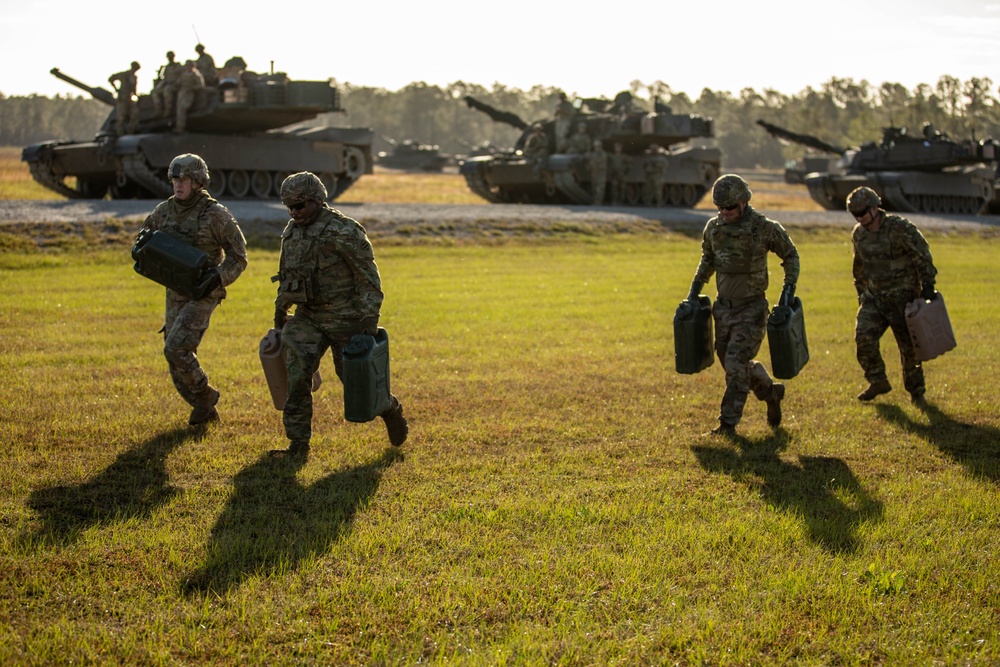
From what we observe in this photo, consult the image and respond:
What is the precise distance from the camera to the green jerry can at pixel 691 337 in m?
9.09

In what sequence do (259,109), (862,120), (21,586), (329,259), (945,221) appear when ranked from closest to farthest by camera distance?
(21,586) → (329,259) → (259,109) → (945,221) → (862,120)

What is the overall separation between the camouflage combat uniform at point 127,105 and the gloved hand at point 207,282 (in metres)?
24.0

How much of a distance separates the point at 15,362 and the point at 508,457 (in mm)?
5576

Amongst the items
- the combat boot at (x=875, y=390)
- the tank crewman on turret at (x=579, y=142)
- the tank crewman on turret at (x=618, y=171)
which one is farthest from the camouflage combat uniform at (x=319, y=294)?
the tank crewman on turret at (x=618, y=171)

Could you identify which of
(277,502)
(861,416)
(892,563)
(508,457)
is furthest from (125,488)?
(861,416)

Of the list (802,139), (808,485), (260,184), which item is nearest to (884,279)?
(808,485)

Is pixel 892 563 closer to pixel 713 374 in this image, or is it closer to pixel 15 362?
pixel 713 374

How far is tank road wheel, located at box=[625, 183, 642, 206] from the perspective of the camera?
39.7 meters

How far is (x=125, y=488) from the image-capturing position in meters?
7.12

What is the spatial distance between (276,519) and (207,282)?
238 cm

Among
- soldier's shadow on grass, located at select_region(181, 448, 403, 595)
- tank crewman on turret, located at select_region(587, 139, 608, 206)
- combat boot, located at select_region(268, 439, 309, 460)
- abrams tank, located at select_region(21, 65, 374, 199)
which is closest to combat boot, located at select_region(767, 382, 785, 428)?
soldier's shadow on grass, located at select_region(181, 448, 403, 595)

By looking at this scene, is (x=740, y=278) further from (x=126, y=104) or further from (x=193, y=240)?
(x=126, y=104)

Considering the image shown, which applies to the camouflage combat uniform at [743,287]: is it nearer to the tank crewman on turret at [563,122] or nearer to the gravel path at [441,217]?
the gravel path at [441,217]

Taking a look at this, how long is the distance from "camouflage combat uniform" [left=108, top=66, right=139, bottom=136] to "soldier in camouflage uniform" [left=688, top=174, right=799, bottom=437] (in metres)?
24.6
